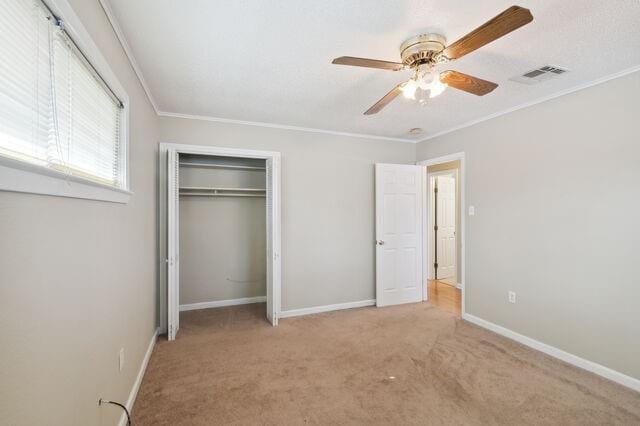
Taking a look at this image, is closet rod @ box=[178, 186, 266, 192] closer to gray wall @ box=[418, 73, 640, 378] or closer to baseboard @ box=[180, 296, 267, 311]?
baseboard @ box=[180, 296, 267, 311]

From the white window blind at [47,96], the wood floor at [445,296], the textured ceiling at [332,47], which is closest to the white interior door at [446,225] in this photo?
the wood floor at [445,296]

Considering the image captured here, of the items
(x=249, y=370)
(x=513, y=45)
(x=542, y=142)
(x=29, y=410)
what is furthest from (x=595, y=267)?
(x=29, y=410)

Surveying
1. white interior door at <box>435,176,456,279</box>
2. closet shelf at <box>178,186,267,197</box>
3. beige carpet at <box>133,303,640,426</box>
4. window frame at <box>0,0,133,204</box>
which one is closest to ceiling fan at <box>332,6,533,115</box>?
window frame at <box>0,0,133,204</box>

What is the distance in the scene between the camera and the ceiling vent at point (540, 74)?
2.33 m

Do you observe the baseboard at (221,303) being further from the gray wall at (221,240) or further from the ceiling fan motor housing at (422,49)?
the ceiling fan motor housing at (422,49)

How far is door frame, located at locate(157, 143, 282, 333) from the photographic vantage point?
3287 millimetres

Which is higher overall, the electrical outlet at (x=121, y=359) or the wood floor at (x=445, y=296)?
the electrical outlet at (x=121, y=359)

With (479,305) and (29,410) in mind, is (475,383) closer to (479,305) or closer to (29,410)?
(479,305)

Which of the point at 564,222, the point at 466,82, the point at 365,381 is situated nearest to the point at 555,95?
the point at 564,222

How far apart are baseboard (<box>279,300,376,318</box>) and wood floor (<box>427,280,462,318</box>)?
3.43 ft

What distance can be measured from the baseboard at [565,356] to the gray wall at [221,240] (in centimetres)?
309

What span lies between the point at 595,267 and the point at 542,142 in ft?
4.16

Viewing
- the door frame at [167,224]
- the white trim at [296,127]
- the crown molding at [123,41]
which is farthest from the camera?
the door frame at [167,224]

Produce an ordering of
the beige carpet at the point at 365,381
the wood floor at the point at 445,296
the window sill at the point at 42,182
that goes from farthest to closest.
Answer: the wood floor at the point at 445,296, the beige carpet at the point at 365,381, the window sill at the point at 42,182
